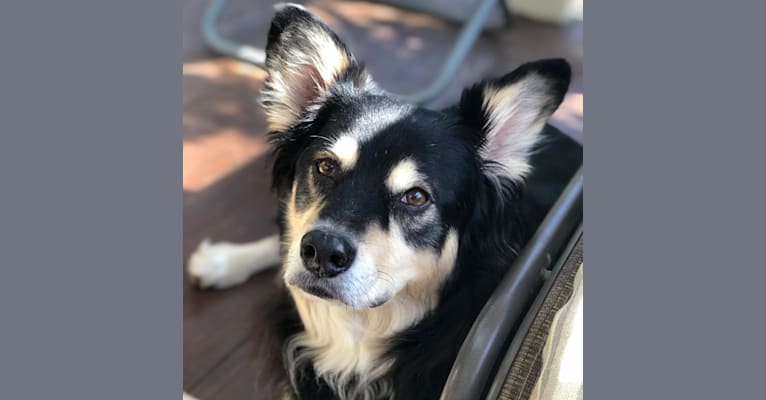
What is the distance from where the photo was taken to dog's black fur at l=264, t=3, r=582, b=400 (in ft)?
5.03

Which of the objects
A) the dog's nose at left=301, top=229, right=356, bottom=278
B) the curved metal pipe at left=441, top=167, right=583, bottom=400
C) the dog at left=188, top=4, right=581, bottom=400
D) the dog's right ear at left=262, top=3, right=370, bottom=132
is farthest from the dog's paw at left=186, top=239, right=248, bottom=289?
the curved metal pipe at left=441, top=167, right=583, bottom=400

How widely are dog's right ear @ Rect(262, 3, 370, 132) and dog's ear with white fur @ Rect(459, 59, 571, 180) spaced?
12.5 inches

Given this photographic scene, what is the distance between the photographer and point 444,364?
161cm

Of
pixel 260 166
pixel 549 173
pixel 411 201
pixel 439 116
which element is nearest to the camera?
pixel 411 201

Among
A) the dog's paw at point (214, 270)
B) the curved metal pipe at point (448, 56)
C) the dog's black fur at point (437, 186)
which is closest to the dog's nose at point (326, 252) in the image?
the dog's black fur at point (437, 186)

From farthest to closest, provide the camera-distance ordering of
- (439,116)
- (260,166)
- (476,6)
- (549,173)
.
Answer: (476,6) < (260,166) < (549,173) < (439,116)

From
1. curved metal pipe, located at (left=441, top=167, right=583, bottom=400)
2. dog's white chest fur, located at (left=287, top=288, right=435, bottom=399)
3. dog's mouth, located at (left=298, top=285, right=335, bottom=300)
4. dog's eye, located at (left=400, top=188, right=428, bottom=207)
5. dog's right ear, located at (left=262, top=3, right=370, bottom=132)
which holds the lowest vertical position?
dog's white chest fur, located at (left=287, top=288, right=435, bottom=399)

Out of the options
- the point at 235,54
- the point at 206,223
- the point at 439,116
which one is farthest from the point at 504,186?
the point at 235,54

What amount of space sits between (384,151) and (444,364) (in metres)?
0.53

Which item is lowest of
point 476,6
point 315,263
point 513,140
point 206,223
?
point 206,223

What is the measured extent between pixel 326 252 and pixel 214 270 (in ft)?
3.67

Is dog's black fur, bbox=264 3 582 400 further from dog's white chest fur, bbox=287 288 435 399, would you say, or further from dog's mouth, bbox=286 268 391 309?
dog's mouth, bbox=286 268 391 309

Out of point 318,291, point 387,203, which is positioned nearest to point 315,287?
point 318,291

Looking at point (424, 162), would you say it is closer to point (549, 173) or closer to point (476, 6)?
point (549, 173)
